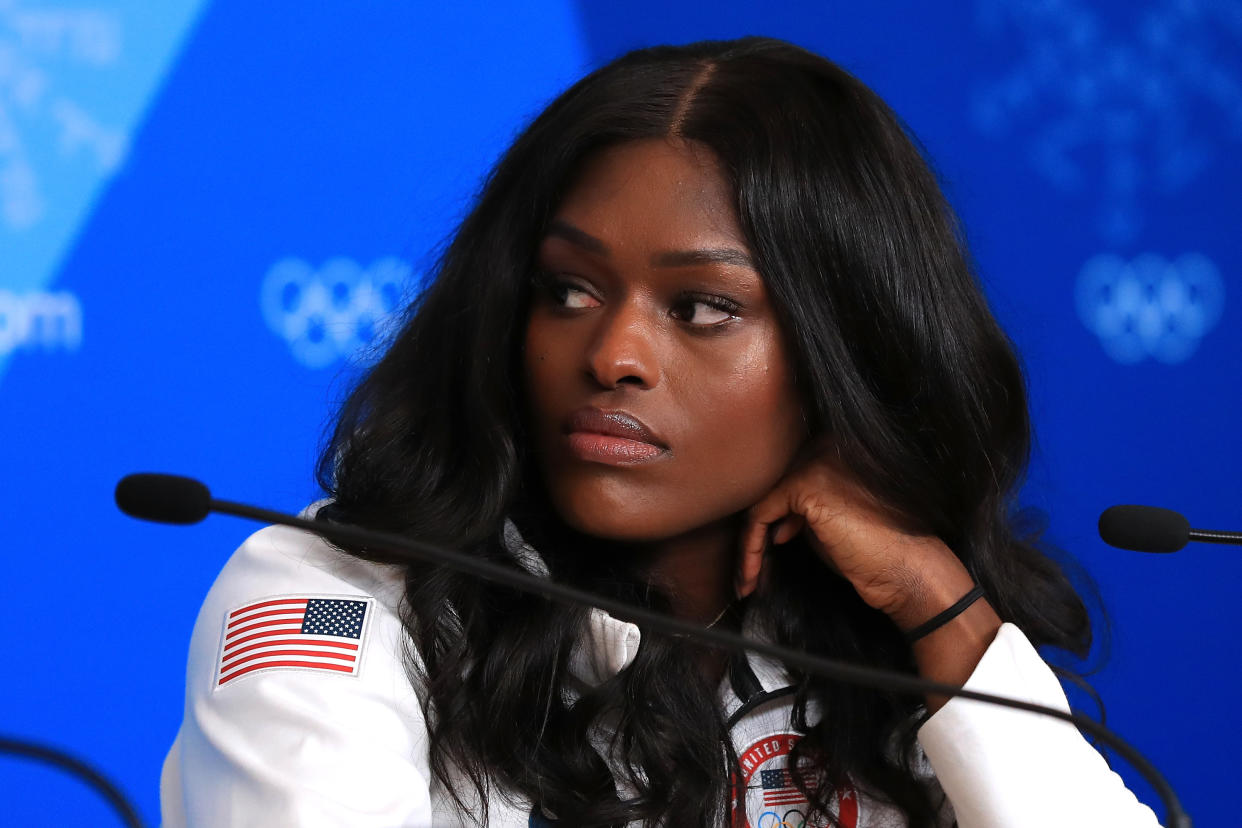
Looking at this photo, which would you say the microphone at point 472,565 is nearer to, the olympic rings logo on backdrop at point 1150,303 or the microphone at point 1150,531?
the microphone at point 1150,531

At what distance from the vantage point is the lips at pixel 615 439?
1057mm

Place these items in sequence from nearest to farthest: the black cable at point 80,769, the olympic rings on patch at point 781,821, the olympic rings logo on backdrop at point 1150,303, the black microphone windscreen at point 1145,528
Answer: the black cable at point 80,769 < the black microphone windscreen at point 1145,528 < the olympic rings on patch at point 781,821 < the olympic rings logo on backdrop at point 1150,303

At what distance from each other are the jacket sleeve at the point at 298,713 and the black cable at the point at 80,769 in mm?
309

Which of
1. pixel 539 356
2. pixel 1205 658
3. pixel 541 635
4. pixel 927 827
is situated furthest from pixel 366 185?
pixel 1205 658

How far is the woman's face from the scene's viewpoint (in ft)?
3.50

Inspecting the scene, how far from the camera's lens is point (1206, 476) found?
6.56 feet

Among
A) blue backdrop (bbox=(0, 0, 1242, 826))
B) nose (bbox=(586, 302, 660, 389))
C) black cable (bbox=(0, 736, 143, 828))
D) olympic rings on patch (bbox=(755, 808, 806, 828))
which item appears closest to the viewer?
black cable (bbox=(0, 736, 143, 828))

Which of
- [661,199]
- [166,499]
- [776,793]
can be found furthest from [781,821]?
[166,499]

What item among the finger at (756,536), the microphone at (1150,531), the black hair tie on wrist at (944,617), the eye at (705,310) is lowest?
the black hair tie on wrist at (944,617)

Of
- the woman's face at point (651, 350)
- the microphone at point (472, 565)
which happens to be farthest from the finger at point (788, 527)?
the microphone at point (472, 565)

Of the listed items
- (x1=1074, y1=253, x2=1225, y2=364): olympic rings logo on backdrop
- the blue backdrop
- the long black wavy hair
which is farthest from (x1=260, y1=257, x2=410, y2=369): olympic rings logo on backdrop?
(x1=1074, y1=253, x2=1225, y2=364): olympic rings logo on backdrop

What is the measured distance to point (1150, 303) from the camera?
6.54 feet

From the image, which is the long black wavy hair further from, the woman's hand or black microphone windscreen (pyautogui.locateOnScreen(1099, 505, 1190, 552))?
black microphone windscreen (pyautogui.locateOnScreen(1099, 505, 1190, 552))

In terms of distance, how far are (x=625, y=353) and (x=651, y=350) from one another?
26 mm
